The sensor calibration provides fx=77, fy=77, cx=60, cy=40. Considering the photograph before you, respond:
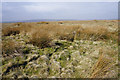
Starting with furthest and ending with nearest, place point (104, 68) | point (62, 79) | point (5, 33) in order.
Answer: point (5, 33)
point (104, 68)
point (62, 79)

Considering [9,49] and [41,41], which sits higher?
[41,41]

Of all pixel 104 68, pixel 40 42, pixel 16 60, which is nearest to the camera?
pixel 104 68

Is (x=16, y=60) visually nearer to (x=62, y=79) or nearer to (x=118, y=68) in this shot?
(x=62, y=79)

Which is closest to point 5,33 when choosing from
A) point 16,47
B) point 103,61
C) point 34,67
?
point 16,47

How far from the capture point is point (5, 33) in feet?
Answer: 13.3

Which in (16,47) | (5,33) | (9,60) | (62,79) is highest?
(5,33)

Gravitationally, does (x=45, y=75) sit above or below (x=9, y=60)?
below

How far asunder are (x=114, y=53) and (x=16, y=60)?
243 centimetres

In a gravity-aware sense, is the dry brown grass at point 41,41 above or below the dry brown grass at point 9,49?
above

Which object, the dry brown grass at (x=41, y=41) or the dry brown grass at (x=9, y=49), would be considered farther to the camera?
the dry brown grass at (x=41, y=41)

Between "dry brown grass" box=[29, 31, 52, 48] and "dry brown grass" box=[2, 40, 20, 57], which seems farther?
"dry brown grass" box=[29, 31, 52, 48]

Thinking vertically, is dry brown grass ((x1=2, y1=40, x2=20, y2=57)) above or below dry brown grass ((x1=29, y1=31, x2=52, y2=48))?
below

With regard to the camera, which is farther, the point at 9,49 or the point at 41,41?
the point at 41,41

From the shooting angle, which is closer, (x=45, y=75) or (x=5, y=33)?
(x=45, y=75)
